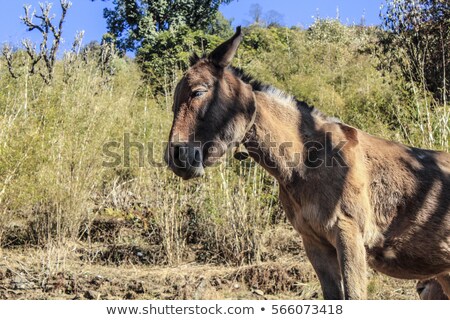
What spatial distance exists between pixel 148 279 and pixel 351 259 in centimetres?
423

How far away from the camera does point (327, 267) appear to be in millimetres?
3732

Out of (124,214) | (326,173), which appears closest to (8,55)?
(124,214)

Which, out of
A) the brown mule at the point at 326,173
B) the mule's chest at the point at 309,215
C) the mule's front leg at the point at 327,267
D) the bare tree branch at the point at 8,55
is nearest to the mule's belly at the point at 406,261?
the brown mule at the point at 326,173

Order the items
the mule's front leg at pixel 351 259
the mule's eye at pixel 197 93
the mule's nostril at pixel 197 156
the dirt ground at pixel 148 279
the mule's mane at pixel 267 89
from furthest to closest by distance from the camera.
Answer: the dirt ground at pixel 148 279
the mule's mane at pixel 267 89
the mule's eye at pixel 197 93
the mule's nostril at pixel 197 156
the mule's front leg at pixel 351 259

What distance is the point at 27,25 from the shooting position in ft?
53.5

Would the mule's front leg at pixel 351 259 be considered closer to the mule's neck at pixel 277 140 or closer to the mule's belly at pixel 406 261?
the mule's belly at pixel 406 261

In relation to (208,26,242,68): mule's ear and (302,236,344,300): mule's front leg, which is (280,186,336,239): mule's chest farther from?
(208,26,242,68): mule's ear

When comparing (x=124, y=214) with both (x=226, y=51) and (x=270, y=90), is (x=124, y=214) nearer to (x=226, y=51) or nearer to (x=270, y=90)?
(x=270, y=90)

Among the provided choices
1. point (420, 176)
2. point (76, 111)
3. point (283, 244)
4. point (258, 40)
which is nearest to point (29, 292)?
point (76, 111)

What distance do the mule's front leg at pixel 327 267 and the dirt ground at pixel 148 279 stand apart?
254 centimetres

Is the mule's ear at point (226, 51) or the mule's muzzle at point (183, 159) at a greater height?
the mule's ear at point (226, 51)

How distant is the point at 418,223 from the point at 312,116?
1.11m

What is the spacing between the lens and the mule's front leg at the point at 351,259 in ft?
11.1

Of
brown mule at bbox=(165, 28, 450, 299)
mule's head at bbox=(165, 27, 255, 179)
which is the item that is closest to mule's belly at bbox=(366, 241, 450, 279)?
brown mule at bbox=(165, 28, 450, 299)
